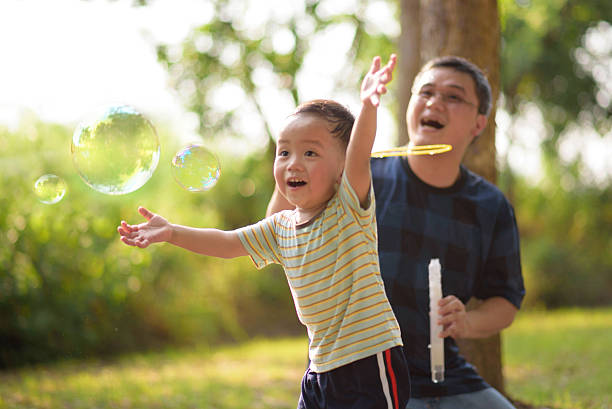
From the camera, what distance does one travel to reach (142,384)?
623 cm

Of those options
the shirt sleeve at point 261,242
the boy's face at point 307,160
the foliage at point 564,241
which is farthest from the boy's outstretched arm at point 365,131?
the foliage at point 564,241

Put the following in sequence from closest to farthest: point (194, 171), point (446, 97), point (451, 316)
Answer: point (451, 316) < point (194, 171) < point (446, 97)

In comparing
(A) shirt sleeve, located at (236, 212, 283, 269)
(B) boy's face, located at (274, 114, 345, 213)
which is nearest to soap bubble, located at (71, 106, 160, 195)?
(A) shirt sleeve, located at (236, 212, 283, 269)

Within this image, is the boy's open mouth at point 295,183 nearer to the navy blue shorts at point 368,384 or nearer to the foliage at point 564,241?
the navy blue shorts at point 368,384

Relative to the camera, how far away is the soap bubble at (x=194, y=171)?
2668mm

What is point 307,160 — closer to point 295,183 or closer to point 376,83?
point 295,183

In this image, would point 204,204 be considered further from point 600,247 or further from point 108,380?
point 600,247

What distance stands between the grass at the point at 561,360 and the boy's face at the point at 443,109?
7.17 ft

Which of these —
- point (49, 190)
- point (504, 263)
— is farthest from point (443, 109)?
point (49, 190)

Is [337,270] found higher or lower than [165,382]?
higher

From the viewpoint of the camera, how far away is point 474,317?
109 inches

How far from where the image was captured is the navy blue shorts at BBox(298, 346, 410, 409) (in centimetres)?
194

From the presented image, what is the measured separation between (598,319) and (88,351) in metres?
7.85

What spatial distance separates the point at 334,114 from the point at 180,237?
62cm
